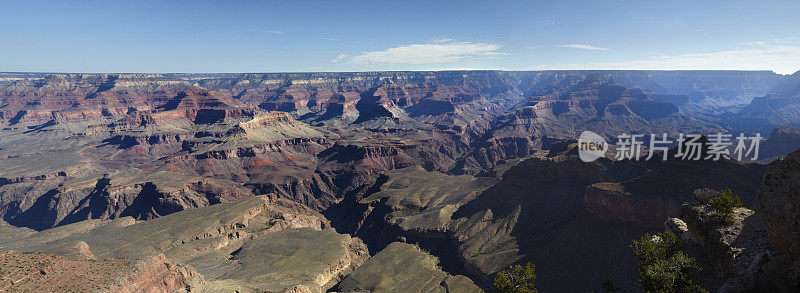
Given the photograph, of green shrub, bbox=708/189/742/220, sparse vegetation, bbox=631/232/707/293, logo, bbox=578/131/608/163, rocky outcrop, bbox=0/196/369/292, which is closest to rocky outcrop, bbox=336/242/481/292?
rocky outcrop, bbox=0/196/369/292

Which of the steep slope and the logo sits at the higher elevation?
the logo

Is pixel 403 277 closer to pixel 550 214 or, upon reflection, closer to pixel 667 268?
pixel 550 214

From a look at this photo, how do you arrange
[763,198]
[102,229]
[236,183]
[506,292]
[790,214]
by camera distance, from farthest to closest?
[236,183] < [102,229] < [506,292] < [763,198] < [790,214]

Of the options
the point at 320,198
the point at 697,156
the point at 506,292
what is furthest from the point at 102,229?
the point at 697,156

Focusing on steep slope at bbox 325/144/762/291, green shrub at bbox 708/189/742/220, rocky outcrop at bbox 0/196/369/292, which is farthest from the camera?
steep slope at bbox 325/144/762/291

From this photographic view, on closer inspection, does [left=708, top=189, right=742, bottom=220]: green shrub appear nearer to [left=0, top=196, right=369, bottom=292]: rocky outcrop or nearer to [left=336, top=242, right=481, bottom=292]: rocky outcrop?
[left=336, top=242, right=481, bottom=292]: rocky outcrop

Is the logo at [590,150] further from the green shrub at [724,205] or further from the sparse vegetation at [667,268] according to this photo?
the sparse vegetation at [667,268]

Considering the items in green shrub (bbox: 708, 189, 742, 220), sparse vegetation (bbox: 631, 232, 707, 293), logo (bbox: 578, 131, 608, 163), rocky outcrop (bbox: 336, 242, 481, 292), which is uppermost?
green shrub (bbox: 708, 189, 742, 220)

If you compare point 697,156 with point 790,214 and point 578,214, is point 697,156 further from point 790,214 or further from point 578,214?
point 790,214

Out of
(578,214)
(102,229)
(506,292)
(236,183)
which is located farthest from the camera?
(236,183)
